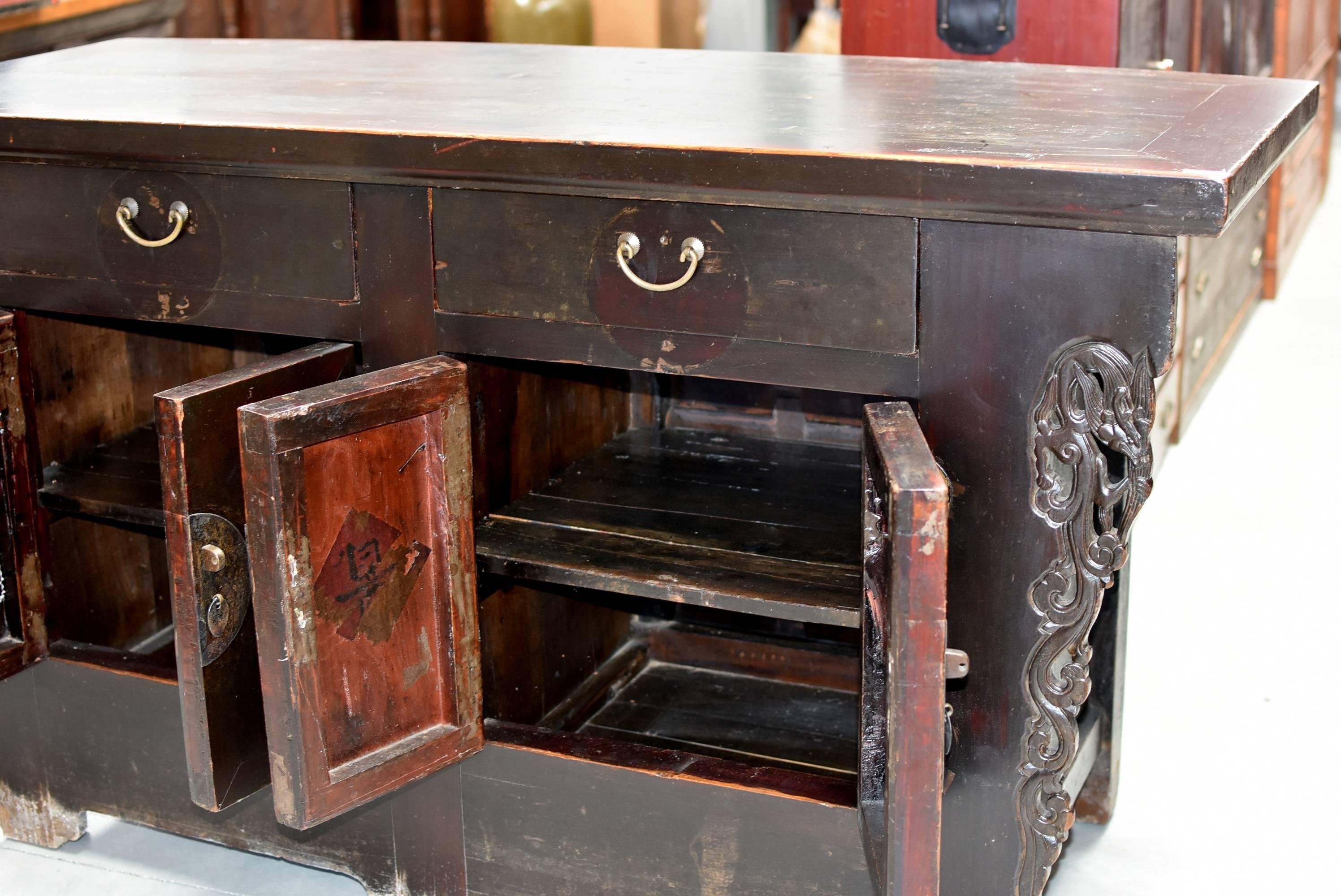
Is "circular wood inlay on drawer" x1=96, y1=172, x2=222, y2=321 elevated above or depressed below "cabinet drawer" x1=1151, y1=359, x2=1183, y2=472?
above

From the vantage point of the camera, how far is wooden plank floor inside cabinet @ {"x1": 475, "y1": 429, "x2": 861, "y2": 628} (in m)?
1.48

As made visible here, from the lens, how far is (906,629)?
1.16m

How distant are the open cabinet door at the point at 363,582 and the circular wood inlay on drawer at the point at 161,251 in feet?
0.86

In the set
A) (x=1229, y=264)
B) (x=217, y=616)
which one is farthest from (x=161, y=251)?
(x=1229, y=264)

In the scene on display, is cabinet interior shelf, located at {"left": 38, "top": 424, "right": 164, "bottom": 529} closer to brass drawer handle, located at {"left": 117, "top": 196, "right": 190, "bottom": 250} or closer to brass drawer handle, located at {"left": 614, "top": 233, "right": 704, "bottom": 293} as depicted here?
brass drawer handle, located at {"left": 117, "top": 196, "right": 190, "bottom": 250}

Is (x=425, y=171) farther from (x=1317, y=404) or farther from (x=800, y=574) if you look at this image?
(x=1317, y=404)

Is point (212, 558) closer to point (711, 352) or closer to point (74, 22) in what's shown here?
point (711, 352)

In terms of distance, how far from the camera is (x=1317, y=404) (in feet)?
10.9

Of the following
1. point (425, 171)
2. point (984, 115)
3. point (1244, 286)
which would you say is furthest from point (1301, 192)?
point (425, 171)

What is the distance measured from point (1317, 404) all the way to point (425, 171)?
8.25ft

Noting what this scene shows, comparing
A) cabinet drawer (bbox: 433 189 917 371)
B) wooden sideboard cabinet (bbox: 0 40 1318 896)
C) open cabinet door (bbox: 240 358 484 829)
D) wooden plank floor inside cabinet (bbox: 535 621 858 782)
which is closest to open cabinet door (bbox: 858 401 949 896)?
wooden sideboard cabinet (bbox: 0 40 1318 896)

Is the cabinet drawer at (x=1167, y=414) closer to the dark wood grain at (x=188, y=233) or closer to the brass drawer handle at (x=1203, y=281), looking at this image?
the brass drawer handle at (x=1203, y=281)

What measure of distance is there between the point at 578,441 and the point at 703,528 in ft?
0.94

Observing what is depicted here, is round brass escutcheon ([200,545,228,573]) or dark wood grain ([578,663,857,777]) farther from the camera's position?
dark wood grain ([578,663,857,777])
